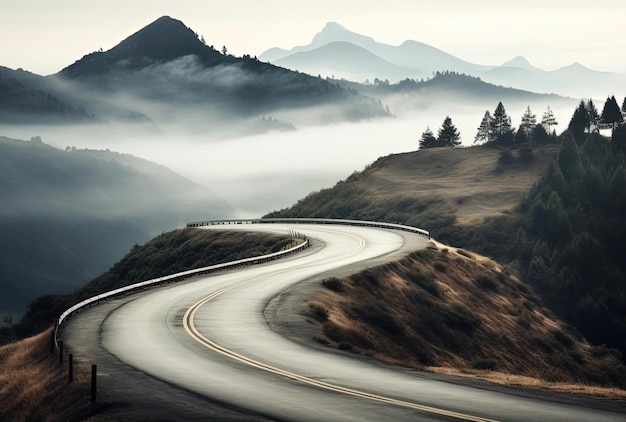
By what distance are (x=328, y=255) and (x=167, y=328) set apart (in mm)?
31473

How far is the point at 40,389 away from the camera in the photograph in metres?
27.5

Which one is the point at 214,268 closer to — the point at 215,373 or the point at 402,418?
the point at 215,373

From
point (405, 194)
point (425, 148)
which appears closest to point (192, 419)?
point (405, 194)

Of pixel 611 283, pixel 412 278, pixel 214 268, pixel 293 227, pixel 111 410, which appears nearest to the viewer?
pixel 111 410

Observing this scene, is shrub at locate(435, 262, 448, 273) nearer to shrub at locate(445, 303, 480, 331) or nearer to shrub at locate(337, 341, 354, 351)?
shrub at locate(445, 303, 480, 331)

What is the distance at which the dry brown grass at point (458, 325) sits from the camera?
37.4 metres

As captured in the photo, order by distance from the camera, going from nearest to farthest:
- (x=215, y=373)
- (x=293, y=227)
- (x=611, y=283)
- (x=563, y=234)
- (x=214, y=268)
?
(x=215, y=373) → (x=214, y=268) → (x=293, y=227) → (x=611, y=283) → (x=563, y=234)

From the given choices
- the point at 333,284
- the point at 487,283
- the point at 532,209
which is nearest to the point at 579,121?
the point at 532,209

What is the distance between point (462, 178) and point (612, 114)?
43893 mm

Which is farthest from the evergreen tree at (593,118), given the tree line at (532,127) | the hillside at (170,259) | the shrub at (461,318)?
the shrub at (461,318)

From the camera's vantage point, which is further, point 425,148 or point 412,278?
point 425,148

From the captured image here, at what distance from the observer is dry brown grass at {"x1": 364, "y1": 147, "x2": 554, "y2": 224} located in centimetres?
12625

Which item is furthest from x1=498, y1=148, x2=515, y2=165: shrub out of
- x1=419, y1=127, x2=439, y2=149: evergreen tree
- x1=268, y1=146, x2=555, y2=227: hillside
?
x1=419, y1=127, x2=439, y2=149: evergreen tree

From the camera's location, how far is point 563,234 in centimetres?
11712
